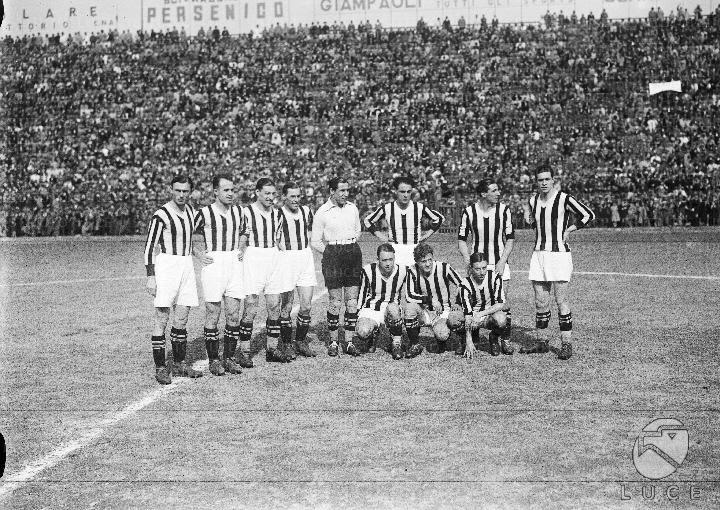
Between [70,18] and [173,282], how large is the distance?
39.0 meters

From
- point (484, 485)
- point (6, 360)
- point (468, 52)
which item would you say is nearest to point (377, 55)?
point (468, 52)

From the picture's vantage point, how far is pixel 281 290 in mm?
8523

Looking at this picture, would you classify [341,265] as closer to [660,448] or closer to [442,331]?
[442,331]

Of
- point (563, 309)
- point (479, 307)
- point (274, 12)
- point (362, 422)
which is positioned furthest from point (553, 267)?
point (274, 12)

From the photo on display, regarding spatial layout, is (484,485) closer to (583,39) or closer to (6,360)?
(6,360)

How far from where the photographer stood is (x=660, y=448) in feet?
17.5

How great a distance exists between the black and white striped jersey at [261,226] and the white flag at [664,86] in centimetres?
2874

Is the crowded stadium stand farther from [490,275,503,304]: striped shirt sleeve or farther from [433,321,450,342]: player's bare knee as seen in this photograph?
[433,321,450,342]: player's bare knee

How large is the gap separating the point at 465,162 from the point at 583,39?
31.6ft

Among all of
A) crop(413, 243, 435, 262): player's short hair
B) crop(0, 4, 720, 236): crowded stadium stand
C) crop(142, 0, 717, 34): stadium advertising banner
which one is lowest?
crop(413, 243, 435, 262): player's short hair

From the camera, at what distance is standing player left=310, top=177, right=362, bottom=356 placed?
897cm

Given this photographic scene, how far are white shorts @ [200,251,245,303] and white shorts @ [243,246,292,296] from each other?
339mm

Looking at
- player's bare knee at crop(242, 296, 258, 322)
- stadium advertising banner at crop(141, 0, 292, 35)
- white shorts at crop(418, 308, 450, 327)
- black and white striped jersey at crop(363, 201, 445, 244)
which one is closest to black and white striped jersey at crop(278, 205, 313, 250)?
player's bare knee at crop(242, 296, 258, 322)

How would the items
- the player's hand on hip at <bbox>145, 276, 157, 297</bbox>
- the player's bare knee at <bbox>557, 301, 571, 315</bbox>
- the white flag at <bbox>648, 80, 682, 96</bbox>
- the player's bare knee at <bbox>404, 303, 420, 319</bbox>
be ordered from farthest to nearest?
the white flag at <bbox>648, 80, 682, 96</bbox> → the player's bare knee at <bbox>404, 303, 420, 319</bbox> → the player's bare knee at <bbox>557, 301, 571, 315</bbox> → the player's hand on hip at <bbox>145, 276, 157, 297</bbox>
